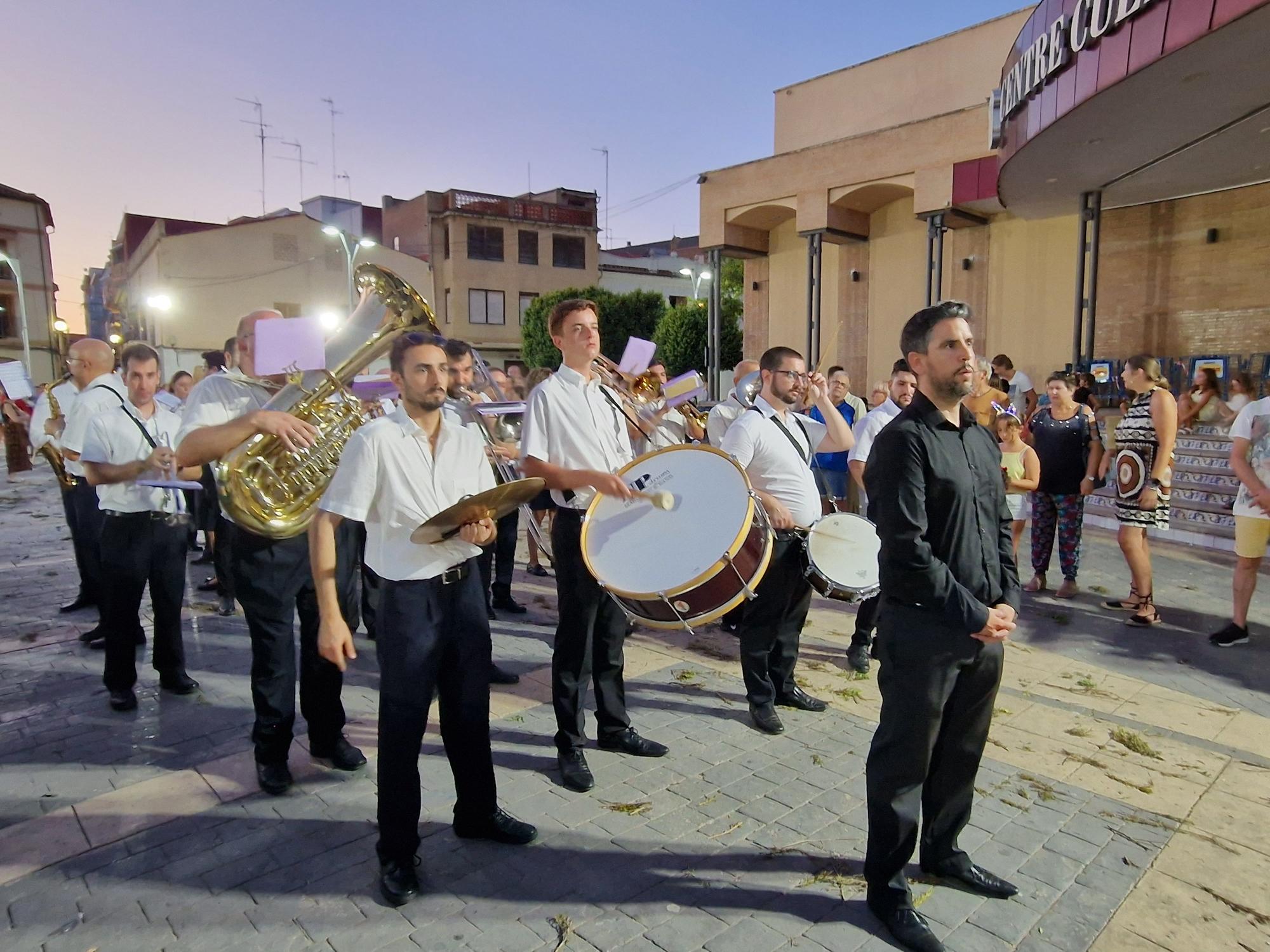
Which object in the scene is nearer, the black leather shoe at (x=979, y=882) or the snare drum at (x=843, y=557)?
the black leather shoe at (x=979, y=882)

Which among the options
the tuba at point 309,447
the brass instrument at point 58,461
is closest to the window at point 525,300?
the brass instrument at point 58,461

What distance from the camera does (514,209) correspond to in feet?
139

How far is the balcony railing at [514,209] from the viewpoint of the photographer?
134ft

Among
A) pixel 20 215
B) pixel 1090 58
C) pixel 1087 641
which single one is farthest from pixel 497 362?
pixel 1087 641

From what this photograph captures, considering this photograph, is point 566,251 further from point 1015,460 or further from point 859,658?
point 859,658

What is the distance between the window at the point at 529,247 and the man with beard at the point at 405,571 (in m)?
41.8

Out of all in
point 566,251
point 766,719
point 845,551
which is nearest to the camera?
point 766,719

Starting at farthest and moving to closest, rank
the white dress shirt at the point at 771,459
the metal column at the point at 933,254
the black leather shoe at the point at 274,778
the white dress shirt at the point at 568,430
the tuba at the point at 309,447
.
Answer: the metal column at the point at 933,254, the white dress shirt at the point at 771,459, the white dress shirt at the point at 568,430, the black leather shoe at the point at 274,778, the tuba at the point at 309,447

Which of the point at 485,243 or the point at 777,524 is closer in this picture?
the point at 777,524

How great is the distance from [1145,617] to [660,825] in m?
4.77

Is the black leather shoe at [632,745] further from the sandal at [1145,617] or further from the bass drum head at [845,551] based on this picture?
the sandal at [1145,617]

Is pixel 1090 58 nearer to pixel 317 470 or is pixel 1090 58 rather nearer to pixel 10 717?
pixel 317 470

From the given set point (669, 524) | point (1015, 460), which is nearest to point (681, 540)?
point (669, 524)

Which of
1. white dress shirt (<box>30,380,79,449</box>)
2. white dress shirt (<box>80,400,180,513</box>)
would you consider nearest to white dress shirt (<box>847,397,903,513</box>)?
white dress shirt (<box>80,400,180,513</box>)
